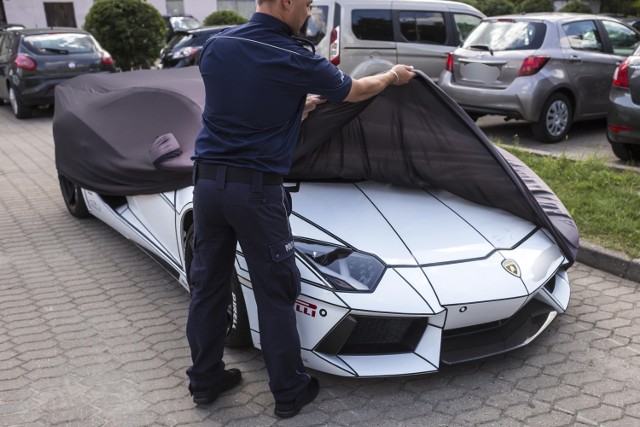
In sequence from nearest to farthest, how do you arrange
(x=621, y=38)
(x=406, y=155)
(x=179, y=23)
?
(x=406, y=155) → (x=621, y=38) → (x=179, y=23)

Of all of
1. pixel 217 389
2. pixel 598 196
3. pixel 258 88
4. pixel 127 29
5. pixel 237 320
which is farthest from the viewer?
pixel 127 29

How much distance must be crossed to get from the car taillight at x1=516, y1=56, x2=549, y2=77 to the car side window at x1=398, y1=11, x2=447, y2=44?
106 inches

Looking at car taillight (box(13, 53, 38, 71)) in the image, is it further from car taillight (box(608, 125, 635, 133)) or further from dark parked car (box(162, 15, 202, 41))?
dark parked car (box(162, 15, 202, 41))

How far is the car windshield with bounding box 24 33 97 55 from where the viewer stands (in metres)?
12.8

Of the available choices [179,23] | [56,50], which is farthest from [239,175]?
[179,23]

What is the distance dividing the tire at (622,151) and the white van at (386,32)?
159 inches

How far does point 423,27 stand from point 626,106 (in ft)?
15.5

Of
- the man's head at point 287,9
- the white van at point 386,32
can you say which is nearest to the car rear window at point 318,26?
the white van at point 386,32

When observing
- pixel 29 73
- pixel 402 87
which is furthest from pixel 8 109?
pixel 402 87

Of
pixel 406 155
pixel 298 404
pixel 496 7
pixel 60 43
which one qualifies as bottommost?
pixel 496 7

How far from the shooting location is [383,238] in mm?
3420

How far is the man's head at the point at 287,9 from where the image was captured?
2.82 meters

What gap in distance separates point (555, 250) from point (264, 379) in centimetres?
174

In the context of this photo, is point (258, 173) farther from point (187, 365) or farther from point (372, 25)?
point (372, 25)
